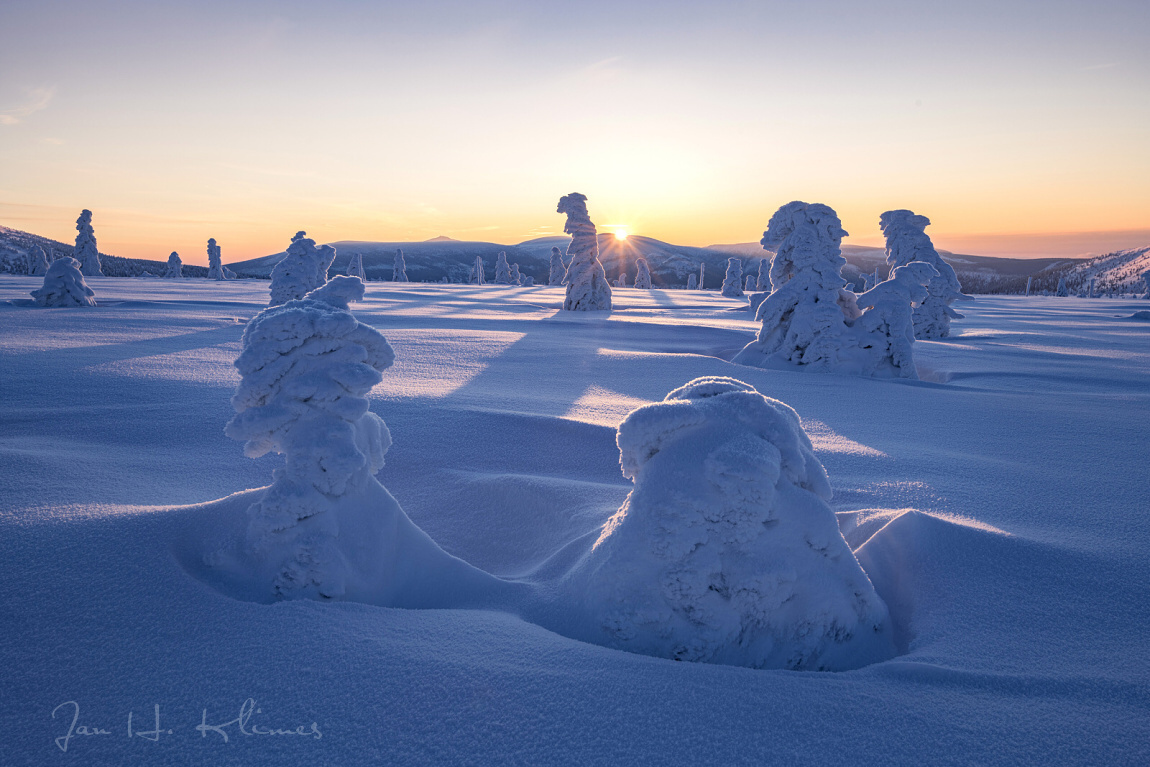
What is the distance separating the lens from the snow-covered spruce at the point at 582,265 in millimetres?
26531

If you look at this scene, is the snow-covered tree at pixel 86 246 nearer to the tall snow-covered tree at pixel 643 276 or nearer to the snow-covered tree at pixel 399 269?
the snow-covered tree at pixel 399 269

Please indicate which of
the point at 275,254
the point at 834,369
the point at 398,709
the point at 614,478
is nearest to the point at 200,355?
the point at 614,478

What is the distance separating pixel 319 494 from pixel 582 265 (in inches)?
964

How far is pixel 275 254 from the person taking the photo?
14500 cm

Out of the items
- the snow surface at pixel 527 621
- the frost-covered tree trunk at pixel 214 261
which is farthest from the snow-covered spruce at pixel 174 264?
the snow surface at pixel 527 621

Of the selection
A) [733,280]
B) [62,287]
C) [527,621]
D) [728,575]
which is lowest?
[527,621]

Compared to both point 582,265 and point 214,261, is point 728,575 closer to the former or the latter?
point 582,265

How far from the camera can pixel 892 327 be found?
1130cm

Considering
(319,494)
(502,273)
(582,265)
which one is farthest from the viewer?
(502,273)

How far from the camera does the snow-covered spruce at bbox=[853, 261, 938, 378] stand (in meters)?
11.2

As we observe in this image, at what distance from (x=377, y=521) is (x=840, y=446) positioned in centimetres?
465

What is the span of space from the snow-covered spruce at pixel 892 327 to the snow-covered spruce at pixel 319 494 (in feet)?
35.8
